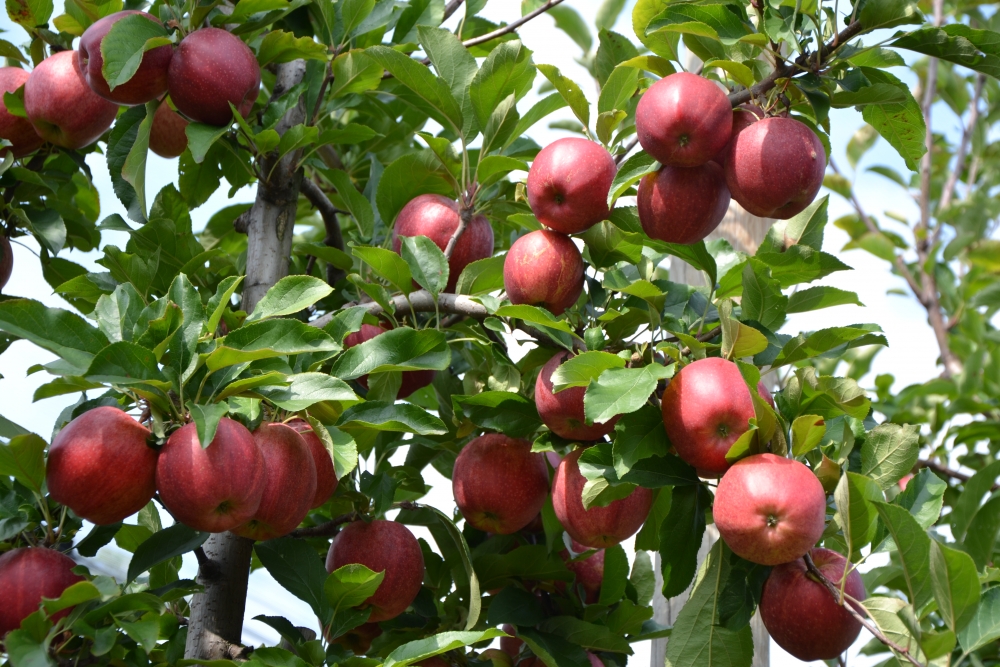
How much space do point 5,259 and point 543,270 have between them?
3.16 ft

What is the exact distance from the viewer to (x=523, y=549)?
145 centimetres

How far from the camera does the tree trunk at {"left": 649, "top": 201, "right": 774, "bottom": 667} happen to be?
179cm

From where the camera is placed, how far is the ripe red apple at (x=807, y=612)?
109cm

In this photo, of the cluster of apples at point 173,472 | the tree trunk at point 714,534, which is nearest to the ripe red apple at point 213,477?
the cluster of apples at point 173,472

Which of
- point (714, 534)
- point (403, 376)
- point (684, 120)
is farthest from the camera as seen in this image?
point (714, 534)

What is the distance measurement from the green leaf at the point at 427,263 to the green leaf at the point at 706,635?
0.54 meters

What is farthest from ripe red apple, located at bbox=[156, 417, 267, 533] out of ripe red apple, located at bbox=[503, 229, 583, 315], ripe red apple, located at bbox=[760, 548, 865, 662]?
ripe red apple, located at bbox=[760, 548, 865, 662]

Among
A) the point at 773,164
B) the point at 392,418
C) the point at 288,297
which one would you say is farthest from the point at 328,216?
the point at 773,164

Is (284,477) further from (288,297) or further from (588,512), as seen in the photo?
(588,512)

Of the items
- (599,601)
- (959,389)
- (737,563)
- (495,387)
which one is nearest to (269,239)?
(495,387)

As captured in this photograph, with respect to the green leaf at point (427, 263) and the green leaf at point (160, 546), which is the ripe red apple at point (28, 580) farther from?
the green leaf at point (427, 263)

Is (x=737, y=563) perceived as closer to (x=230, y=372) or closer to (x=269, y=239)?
(x=230, y=372)

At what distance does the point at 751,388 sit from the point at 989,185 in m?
2.86

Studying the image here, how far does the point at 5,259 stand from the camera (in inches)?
63.1
